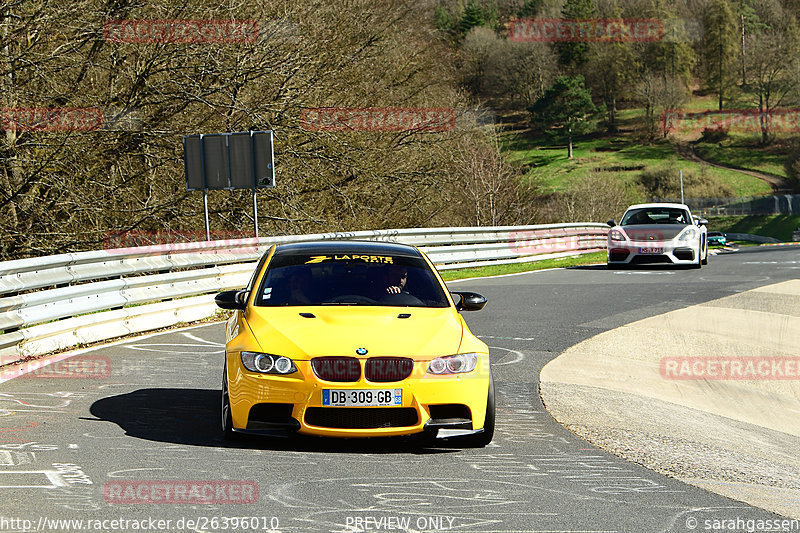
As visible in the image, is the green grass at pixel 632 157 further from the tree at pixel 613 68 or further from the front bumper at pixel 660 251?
the front bumper at pixel 660 251

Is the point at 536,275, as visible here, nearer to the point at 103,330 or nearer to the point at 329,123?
the point at 329,123

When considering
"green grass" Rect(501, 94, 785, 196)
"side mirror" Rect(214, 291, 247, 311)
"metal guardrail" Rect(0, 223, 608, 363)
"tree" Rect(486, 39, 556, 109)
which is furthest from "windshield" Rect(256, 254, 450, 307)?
"green grass" Rect(501, 94, 785, 196)

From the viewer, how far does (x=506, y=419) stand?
307 inches

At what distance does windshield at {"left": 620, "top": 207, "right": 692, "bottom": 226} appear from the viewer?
24.0 meters

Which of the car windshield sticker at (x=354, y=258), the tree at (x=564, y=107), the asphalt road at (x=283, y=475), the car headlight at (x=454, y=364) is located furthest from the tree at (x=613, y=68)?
the car headlight at (x=454, y=364)

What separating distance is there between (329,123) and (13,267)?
14.3 m

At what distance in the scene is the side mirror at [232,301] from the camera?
737 centimetres

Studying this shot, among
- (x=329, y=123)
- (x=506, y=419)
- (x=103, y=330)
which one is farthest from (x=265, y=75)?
(x=506, y=419)

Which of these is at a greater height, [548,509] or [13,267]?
[13,267]

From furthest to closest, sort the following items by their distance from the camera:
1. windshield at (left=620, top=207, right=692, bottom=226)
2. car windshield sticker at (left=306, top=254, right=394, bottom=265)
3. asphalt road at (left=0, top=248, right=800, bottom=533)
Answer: windshield at (left=620, top=207, right=692, bottom=226)
car windshield sticker at (left=306, top=254, right=394, bottom=265)
asphalt road at (left=0, top=248, right=800, bottom=533)

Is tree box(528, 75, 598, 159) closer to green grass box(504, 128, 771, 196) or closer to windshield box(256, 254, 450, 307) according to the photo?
green grass box(504, 128, 771, 196)

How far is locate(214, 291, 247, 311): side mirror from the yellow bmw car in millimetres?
162

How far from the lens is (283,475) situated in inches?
227

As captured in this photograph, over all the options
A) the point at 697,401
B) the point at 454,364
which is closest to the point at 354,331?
the point at 454,364
